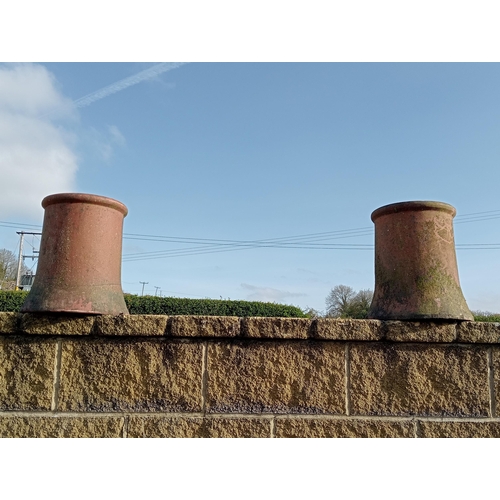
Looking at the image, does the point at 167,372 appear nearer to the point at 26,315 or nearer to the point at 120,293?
the point at 120,293

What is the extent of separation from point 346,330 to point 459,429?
0.85 meters

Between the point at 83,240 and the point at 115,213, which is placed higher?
the point at 115,213

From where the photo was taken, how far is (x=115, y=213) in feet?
8.39

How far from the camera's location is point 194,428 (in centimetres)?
228

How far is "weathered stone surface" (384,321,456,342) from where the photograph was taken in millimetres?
2367

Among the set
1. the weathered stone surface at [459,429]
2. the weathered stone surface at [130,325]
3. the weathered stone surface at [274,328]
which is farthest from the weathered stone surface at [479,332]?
the weathered stone surface at [130,325]

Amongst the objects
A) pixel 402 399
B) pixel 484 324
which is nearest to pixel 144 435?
pixel 402 399

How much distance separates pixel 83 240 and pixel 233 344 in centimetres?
106

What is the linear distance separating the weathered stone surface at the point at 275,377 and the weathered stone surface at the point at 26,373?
91cm

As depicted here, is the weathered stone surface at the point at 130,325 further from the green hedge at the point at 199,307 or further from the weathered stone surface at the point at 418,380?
the green hedge at the point at 199,307

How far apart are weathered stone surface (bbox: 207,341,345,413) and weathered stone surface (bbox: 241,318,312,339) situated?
58 mm

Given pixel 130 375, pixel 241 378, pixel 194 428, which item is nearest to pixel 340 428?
pixel 241 378

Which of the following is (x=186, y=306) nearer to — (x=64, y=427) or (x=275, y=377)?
(x=64, y=427)

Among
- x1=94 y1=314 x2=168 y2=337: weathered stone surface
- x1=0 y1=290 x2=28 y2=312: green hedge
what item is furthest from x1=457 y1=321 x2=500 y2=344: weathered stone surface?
x1=0 y1=290 x2=28 y2=312: green hedge
